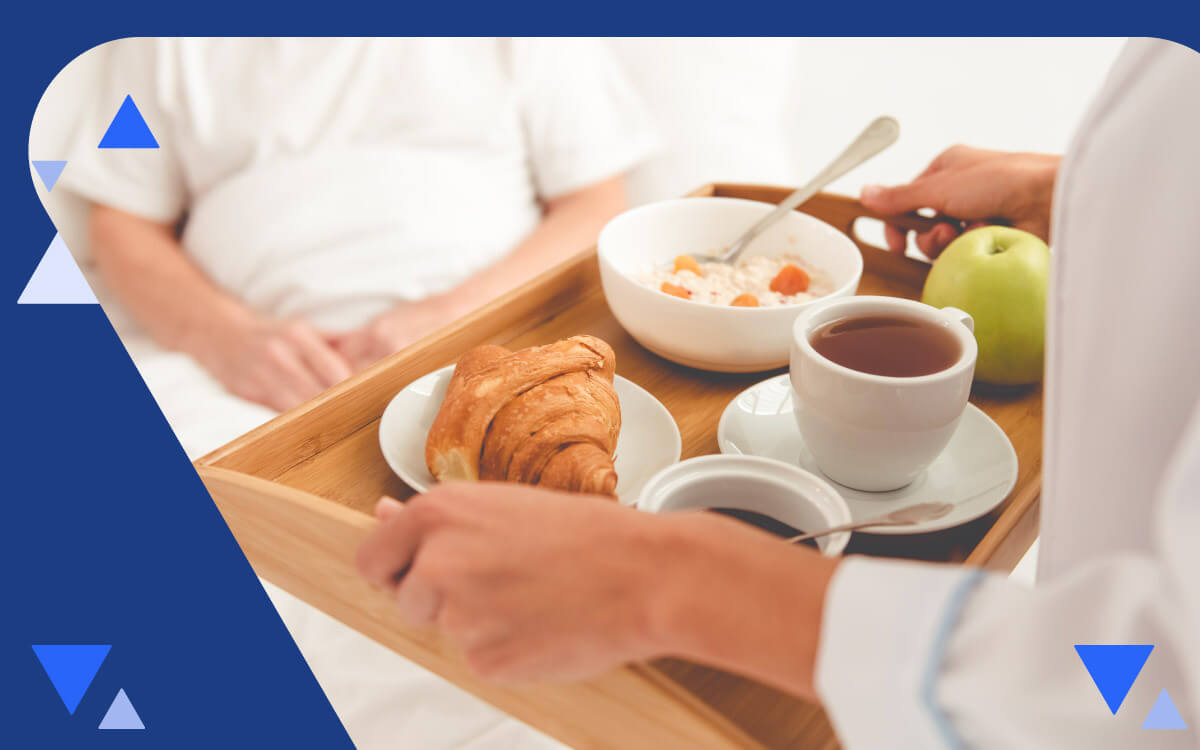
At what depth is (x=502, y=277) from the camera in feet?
4.44

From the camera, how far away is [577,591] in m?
0.42

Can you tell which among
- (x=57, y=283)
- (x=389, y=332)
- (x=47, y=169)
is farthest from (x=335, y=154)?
(x=57, y=283)

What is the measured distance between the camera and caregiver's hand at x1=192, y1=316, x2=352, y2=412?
1.26 m

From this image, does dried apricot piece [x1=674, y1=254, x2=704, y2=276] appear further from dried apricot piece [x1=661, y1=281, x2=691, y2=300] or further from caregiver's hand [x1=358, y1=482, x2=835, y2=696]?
caregiver's hand [x1=358, y1=482, x2=835, y2=696]

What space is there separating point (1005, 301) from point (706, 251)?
29cm

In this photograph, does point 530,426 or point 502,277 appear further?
point 502,277

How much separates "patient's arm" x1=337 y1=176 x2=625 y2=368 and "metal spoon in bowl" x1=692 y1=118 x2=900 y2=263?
0.47m

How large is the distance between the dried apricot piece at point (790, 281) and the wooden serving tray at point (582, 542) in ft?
0.31

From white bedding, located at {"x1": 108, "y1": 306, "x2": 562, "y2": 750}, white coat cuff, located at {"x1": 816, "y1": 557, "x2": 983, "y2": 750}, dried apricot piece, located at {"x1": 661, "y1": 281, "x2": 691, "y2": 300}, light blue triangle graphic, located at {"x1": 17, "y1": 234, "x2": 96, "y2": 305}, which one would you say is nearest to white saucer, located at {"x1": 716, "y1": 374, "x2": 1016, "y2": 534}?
dried apricot piece, located at {"x1": 661, "y1": 281, "x2": 691, "y2": 300}

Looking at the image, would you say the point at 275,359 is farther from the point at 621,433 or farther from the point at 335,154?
the point at 621,433

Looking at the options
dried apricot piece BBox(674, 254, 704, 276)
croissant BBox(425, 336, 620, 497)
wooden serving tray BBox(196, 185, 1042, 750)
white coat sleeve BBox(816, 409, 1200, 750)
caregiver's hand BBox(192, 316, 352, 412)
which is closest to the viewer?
white coat sleeve BBox(816, 409, 1200, 750)

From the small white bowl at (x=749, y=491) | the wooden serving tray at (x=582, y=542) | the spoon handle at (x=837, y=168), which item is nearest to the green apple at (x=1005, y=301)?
the wooden serving tray at (x=582, y=542)

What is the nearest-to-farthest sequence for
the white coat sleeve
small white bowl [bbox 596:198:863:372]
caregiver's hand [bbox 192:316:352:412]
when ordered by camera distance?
1. the white coat sleeve
2. small white bowl [bbox 596:198:863:372]
3. caregiver's hand [bbox 192:316:352:412]

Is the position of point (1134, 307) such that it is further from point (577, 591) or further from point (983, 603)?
point (577, 591)
